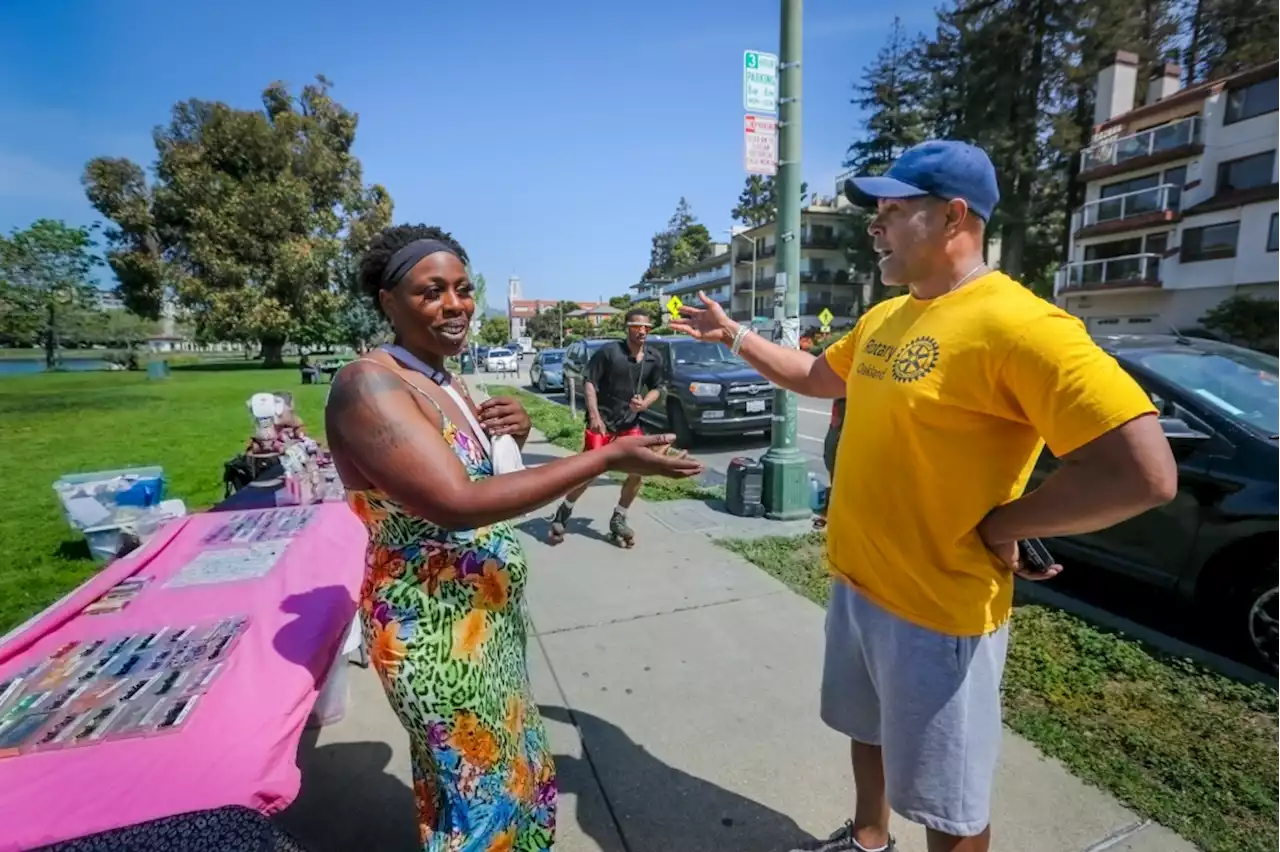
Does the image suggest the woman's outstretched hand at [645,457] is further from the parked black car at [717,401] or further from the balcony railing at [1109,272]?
the balcony railing at [1109,272]

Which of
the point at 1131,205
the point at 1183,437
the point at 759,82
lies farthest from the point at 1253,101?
the point at 1183,437

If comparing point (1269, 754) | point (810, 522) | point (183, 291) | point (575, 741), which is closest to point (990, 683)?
point (575, 741)

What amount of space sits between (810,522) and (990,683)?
14.0ft

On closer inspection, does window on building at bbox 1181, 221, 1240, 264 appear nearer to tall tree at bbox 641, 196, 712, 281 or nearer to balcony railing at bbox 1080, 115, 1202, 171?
balcony railing at bbox 1080, 115, 1202, 171

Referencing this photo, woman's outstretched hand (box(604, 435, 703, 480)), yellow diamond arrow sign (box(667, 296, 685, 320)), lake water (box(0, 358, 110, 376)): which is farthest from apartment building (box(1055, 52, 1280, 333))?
lake water (box(0, 358, 110, 376))

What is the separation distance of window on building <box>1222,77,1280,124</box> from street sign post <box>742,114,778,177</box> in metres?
27.3

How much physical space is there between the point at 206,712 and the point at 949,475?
1.93 m

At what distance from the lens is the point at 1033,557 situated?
5.20 feet

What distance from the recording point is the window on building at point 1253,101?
71.3 ft

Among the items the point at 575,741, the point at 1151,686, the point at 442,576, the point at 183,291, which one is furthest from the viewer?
the point at 183,291

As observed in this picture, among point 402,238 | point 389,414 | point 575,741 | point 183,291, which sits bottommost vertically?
point 575,741

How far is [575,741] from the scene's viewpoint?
277 cm

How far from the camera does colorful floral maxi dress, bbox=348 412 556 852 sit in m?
1.46

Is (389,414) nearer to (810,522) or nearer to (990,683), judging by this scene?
(990,683)
